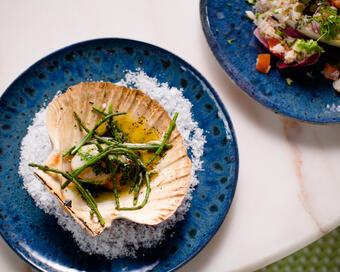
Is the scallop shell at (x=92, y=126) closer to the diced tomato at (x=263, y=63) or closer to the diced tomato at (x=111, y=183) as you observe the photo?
the diced tomato at (x=111, y=183)

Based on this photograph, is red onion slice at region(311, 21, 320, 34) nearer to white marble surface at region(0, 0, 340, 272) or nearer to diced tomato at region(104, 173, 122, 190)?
white marble surface at region(0, 0, 340, 272)

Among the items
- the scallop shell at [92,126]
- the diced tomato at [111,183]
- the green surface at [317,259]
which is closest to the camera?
the scallop shell at [92,126]

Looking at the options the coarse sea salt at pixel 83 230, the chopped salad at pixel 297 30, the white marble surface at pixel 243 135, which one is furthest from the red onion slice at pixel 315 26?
the coarse sea salt at pixel 83 230

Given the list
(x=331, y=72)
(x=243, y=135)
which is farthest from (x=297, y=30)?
(x=243, y=135)

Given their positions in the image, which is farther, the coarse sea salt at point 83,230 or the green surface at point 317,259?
the green surface at point 317,259

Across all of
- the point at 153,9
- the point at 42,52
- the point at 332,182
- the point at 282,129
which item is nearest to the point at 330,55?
the point at 282,129

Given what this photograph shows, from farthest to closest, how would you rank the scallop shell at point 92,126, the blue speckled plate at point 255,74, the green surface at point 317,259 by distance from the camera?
the green surface at point 317,259 → the blue speckled plate at point 255,74 → the scallop shell at point 92,126

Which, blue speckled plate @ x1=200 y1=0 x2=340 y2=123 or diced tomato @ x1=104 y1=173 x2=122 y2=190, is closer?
diced tomato @ x1=104 y1=173 x2=122 y2=190

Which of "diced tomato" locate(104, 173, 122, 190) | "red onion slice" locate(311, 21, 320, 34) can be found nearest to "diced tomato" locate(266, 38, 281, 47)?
"red onion slice" locate(311, 21, 320, 34)
